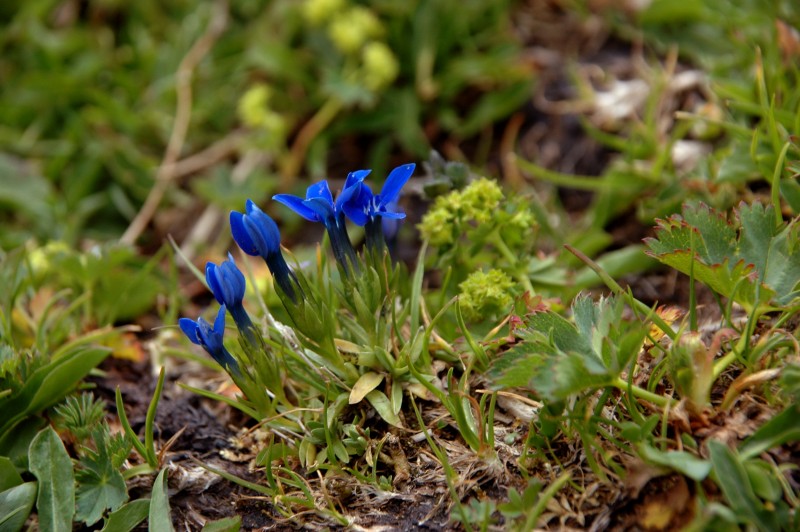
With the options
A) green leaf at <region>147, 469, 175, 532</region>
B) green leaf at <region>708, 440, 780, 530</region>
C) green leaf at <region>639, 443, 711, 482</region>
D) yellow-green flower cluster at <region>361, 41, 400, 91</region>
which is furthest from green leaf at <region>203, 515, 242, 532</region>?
yellow-green flower cluster at <region>361, 41, 400, 91</region>

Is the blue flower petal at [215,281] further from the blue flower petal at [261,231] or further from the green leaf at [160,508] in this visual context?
the green leaf at [160,508]

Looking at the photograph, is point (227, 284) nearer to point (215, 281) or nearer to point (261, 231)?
point (215, 281)

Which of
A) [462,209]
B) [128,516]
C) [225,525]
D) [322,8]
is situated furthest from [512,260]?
[322,8]

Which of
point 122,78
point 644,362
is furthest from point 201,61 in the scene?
point 644,362

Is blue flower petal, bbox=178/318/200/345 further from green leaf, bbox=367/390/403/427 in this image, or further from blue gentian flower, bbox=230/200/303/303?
green leaf, bbox=367/390/403/427

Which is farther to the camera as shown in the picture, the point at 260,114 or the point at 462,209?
the point at 260,114

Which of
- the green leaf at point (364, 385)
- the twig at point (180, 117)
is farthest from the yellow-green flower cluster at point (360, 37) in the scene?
the green leaf at point (364, 385)
